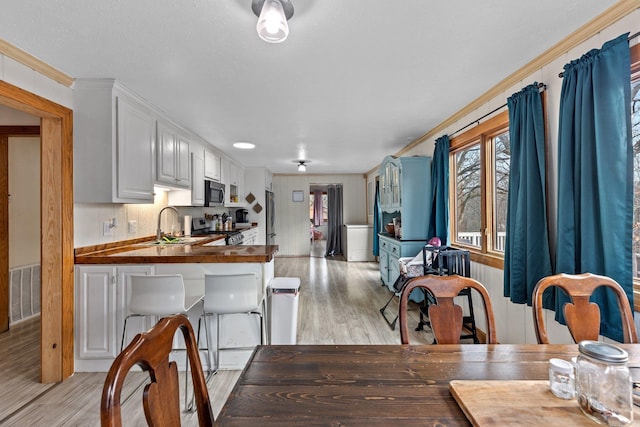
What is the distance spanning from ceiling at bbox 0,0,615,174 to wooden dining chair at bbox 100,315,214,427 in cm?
156

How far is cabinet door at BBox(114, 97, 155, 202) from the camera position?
97.7 inches

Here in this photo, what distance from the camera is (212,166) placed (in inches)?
187

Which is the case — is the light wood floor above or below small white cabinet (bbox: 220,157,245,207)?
below

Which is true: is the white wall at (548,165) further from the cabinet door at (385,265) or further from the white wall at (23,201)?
the white wall at (23,201)

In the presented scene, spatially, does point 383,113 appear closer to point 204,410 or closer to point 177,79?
point 177,79

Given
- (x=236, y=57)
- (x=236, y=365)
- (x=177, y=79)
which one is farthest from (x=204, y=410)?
(x=177, y=79)

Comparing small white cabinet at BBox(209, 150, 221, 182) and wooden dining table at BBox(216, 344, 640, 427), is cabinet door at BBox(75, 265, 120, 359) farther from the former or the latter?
small white cabinet at BBox(209, 150, 221, 182)

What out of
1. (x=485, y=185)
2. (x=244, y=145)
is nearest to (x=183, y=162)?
(x=244, y=145)

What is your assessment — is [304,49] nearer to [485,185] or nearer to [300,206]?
[485,185]

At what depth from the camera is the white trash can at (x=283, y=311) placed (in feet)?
8.13

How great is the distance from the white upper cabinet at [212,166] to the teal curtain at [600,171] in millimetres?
4116

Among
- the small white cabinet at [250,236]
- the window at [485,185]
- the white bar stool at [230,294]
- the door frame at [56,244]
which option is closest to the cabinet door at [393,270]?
the window at [485,185]

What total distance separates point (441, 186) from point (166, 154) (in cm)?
320

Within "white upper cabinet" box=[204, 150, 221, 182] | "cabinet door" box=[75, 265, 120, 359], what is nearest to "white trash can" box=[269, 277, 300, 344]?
"cabinet door" box=[75, 265, 120, 359]
